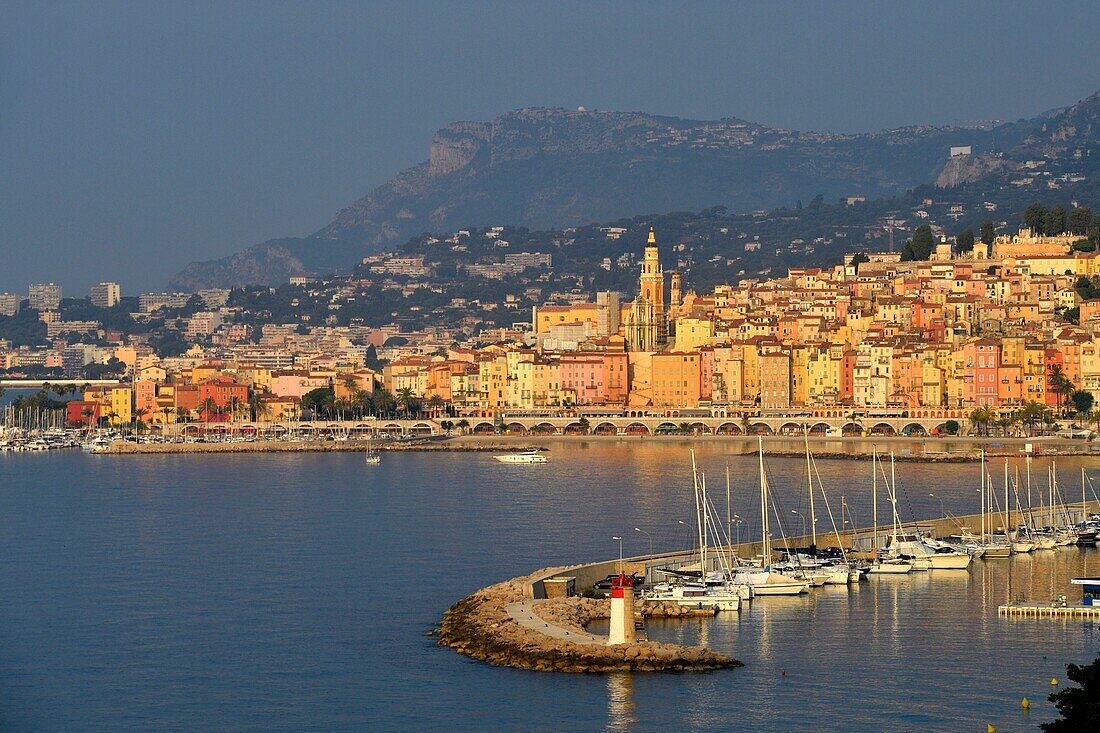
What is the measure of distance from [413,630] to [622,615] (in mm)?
4360

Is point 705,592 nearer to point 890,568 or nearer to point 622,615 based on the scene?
point 622,615

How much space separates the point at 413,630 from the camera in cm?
2827

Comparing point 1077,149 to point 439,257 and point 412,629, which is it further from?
point 412,629

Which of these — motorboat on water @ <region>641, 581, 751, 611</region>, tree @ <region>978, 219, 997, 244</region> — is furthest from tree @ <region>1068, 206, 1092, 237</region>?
motorboat on water @ <region>641, 581, 751, 611</region>

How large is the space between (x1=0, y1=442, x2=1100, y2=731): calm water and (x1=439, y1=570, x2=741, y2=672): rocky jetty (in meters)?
0.31

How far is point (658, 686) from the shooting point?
2388 centimetres

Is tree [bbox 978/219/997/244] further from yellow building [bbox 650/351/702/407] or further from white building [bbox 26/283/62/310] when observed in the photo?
white building [bbox 26/283/62/310]

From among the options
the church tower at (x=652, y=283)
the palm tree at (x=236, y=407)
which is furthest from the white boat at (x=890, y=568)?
the church tower at (x=652, y=283)

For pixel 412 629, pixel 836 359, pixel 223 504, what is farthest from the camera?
pixel 836 359

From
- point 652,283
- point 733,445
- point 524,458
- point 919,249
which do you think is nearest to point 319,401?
point 652,283

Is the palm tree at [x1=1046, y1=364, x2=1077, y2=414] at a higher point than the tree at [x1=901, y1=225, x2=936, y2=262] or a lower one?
lower

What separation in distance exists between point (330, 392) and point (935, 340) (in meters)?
24.2

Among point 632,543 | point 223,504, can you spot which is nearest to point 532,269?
point 223,504

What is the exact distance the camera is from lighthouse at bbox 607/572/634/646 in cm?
2464
